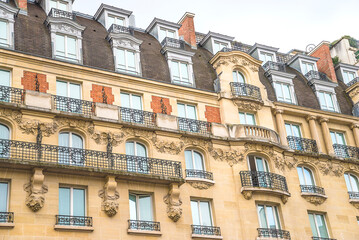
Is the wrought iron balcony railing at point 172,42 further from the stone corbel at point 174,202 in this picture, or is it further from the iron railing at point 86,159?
the stone corbel at point 174,202

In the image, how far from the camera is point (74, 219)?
22.2 metres

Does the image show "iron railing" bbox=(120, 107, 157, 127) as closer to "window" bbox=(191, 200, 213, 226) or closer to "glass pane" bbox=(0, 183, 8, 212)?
"window" bbox=(191, 200, 213, 226)

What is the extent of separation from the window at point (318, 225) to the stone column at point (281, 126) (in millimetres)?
4153

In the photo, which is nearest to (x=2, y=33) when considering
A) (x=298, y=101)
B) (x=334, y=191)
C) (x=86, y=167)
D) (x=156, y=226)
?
(x=86, y=167)

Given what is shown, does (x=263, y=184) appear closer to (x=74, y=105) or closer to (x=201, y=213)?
(x=201, y=213)

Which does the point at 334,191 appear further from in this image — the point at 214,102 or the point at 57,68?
the point at 57,68

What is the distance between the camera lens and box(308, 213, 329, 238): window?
28500 millimetres

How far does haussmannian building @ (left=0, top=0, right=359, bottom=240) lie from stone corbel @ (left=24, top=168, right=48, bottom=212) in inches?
1.7

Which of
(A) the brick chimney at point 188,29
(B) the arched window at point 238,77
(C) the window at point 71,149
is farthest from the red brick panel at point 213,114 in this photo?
(C) the window at point 71,149

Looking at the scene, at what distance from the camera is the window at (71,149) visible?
77.1ft

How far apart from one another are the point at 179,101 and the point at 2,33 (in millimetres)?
9272

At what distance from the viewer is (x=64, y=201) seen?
893 inches

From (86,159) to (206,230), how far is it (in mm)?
6276

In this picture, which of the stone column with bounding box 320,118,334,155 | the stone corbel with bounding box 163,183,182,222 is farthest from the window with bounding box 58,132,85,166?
the stone column with bounding box 320,118,334,155
